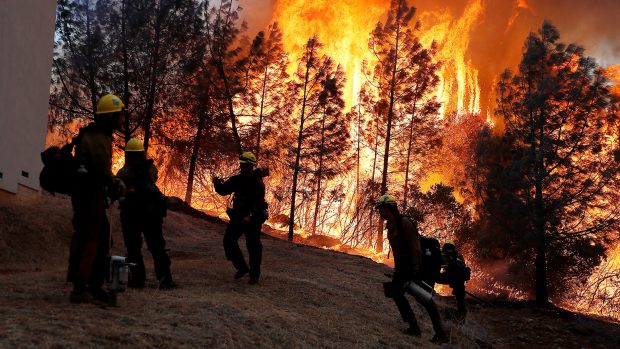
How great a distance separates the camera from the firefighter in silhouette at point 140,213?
7152mm

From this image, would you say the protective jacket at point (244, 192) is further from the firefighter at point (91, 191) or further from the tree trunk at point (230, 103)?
the tree trunk at point (230, 103)

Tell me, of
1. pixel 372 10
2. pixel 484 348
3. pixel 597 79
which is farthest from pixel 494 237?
pixel 372 10

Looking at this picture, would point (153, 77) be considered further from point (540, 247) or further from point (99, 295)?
point (99, 295)

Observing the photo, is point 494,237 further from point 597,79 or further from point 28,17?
point 28,17

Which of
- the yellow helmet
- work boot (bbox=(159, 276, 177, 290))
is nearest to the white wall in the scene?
work boot (bbox=(159, 276, 177, 290))

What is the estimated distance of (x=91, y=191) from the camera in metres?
5.28

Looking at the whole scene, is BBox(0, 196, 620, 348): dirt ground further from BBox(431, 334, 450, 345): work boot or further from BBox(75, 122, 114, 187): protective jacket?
BBox(75, 122, 114, 187): protective jacket

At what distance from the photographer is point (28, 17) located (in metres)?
13.1

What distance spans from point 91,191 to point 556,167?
63.1 feet

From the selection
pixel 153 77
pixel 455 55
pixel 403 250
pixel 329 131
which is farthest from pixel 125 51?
pixel 455 55

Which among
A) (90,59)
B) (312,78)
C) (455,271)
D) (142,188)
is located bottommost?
(455,271)

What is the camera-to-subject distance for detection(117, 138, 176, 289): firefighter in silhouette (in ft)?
23.5

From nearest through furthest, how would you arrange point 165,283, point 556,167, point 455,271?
point 165,283, point 455,271, point 556,167

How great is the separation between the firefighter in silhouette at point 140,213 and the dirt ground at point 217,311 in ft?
1.02
